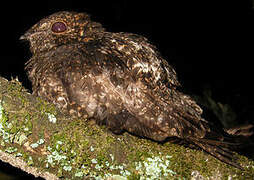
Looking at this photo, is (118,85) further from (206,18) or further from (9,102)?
(206,18)

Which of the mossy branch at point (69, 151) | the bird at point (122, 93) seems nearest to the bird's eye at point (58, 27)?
the bird at point (122, 93)

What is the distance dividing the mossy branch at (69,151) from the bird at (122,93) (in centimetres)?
28

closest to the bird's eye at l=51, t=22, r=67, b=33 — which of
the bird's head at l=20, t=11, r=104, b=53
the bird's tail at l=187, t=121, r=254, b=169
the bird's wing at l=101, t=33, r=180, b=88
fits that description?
the bird's head at l=20, t=11, r=104, b=53

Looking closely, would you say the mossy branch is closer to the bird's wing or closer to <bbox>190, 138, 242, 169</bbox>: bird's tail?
<bbox>190, 138, 242, 169</bbox>: bird's tail

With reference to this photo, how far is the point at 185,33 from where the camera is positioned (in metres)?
3.92

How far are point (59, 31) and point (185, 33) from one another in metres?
2.13

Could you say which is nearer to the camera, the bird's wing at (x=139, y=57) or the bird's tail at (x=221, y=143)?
the bird's tail at (x=221, y=143)

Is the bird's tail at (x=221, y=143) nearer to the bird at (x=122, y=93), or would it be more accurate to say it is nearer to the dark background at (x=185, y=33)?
the bird at (x=122, y=93)

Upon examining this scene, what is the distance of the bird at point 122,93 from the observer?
1.90 metres

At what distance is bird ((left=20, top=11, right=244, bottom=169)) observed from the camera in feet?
6.23

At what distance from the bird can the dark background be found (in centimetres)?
143

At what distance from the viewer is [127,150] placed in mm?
1509

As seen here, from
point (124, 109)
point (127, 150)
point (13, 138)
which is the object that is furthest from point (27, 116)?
point (124, 109)

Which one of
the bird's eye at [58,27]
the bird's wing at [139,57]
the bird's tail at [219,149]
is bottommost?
the bird's tail at [219,149]
